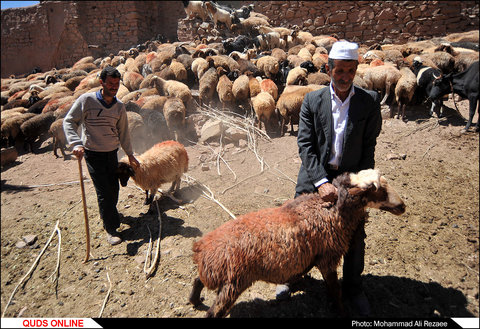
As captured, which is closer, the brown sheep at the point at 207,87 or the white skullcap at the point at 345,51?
the white skullcap at the point at 345,51

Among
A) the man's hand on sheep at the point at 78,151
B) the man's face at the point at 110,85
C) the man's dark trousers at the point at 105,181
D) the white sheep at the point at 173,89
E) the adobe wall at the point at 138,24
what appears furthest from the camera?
the adobe wall at the point at 138,24

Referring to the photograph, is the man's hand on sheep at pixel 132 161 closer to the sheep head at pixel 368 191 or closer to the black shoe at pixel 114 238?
the black shoe at pixel 114 238

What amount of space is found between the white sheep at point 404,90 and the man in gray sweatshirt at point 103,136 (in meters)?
7.28

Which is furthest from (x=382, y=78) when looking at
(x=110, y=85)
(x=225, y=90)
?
(x=110, y=85)

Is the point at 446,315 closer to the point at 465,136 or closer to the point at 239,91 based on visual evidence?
the point at 465,136

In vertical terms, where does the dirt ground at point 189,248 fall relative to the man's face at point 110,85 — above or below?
below

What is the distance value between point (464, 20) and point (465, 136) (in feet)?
36.4

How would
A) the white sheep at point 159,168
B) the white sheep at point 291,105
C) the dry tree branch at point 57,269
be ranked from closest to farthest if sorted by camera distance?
the dry tree branch at point 57,269 < the white sheep at point 159,168 < the white sheep at point 291,105

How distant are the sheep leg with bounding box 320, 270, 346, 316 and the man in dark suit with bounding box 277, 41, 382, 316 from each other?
18 cm

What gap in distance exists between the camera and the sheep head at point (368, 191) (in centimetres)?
228

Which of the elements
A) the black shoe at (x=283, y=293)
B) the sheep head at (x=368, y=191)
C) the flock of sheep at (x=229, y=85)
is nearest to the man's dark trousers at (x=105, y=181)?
the flock of sheep at (x=229, y=85)

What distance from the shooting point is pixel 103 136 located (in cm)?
371

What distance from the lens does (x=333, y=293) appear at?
2.55 metres

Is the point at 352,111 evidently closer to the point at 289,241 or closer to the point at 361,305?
the point at 289,241
